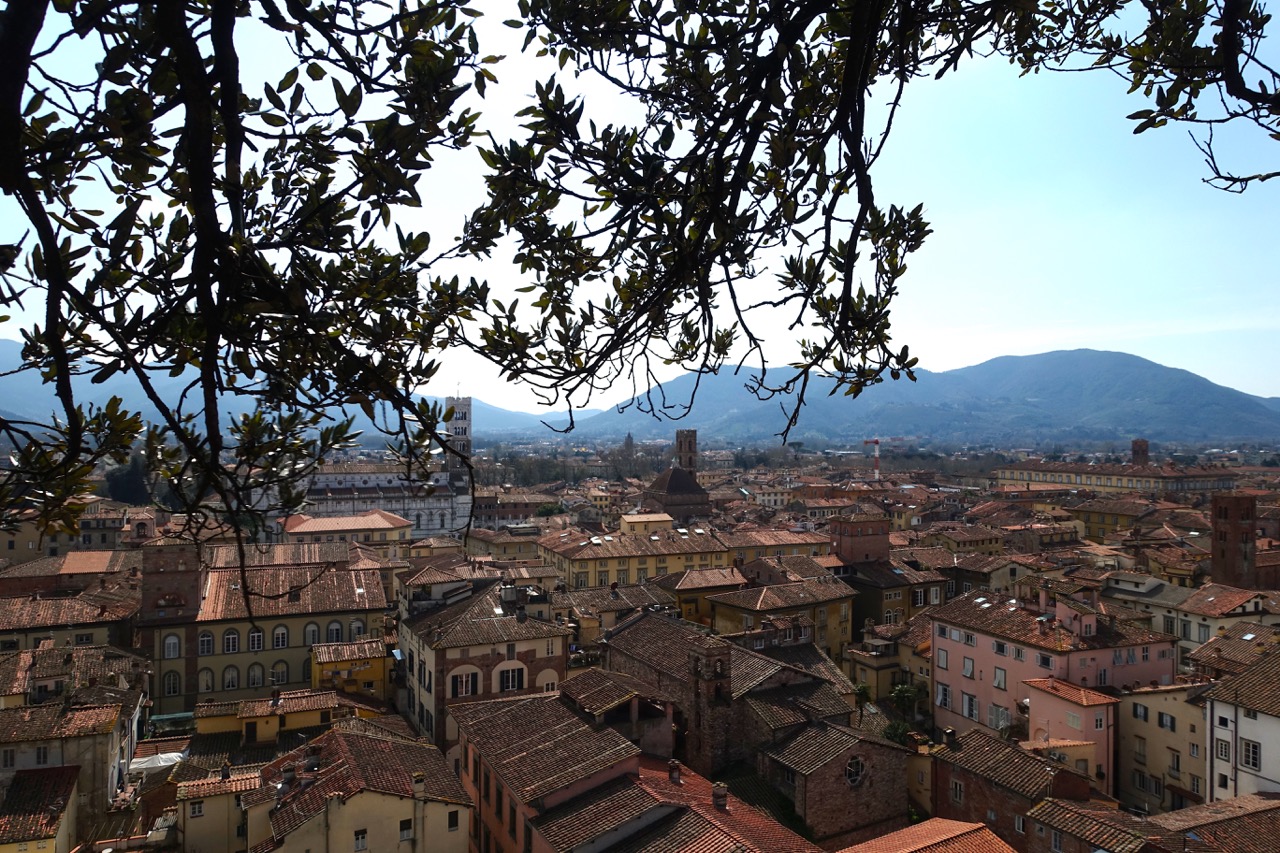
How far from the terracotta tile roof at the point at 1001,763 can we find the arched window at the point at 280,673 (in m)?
21.1

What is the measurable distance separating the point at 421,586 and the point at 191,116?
25.9m

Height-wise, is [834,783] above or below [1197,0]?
below

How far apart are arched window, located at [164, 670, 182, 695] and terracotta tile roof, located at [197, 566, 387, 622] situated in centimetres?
201

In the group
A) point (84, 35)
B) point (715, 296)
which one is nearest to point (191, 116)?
point (84, 35)

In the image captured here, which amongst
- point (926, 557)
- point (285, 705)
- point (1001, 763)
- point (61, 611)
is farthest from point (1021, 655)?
point (61, 611)

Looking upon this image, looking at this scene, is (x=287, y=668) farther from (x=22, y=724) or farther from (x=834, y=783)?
(x=834, y=783)

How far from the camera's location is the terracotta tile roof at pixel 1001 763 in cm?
1800

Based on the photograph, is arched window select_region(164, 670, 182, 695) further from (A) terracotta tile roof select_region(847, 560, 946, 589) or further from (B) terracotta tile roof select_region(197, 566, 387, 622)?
(A) terracotta tile roof select_region(847, 560, 946, 589)

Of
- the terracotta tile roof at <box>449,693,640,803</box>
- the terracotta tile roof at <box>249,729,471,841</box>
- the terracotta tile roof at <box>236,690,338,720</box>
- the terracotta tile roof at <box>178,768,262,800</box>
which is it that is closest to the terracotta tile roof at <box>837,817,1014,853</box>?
the terracotta tile roof at <box>449,693,640,803</box>

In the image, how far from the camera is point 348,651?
2655 centimetres

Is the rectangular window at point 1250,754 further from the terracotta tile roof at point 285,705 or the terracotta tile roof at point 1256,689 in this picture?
the terracotta tile roof at point 285,705

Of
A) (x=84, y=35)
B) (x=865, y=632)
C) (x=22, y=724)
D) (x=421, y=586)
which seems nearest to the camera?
(x=84, y=35)

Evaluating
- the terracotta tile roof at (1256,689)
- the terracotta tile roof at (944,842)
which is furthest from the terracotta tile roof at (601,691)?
the terracotta tile roof at (1256,689)

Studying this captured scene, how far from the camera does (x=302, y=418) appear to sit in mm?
3615
